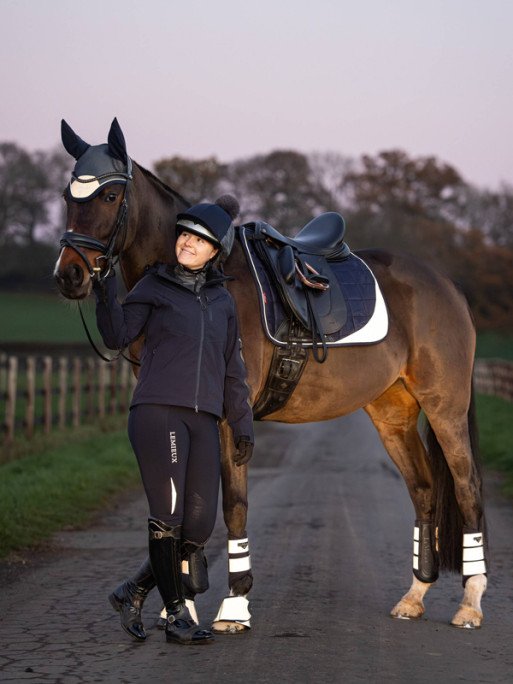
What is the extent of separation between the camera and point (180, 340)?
4293mm

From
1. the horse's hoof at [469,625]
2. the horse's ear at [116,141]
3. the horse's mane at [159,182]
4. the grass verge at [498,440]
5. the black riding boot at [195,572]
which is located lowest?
the grass verge at [498,440]

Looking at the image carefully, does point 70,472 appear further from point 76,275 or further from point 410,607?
point 76,275

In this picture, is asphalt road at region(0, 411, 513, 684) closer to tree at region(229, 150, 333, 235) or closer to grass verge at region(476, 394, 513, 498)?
grass verge at region(476, 394, 513, 498)

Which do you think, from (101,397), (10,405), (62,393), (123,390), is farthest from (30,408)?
(123,390)

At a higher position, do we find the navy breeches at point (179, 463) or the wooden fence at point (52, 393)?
the navy breeches at point (179, 463)

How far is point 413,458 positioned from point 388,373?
27.2 inches

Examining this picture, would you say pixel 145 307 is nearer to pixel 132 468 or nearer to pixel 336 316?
pixel 336 316

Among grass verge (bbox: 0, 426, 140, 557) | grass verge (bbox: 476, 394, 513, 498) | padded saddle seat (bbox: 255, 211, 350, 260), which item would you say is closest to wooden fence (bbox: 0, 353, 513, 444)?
grass verge (bbox: 0, 426, 140, 557)

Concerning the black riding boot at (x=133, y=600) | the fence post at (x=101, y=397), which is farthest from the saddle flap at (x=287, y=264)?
the fence post at (x=101, y=397)

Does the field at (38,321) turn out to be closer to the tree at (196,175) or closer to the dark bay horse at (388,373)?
the tree at (196,175)

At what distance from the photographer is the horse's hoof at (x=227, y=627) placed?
15.0 ft

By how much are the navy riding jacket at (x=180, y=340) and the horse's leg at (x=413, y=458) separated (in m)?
1.68

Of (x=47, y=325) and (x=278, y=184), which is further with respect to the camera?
(x=47, y=325)

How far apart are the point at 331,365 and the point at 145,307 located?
134 centimetres
